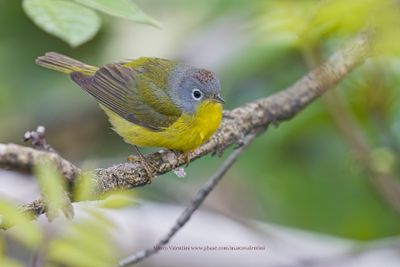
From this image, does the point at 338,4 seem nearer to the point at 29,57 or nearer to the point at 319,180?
the point at 319,180

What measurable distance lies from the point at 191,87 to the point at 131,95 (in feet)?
0.99

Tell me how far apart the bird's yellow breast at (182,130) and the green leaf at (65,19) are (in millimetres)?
1375

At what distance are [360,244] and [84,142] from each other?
2.33 m

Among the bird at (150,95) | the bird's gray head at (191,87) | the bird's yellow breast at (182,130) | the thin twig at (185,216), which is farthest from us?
the bird's gray head at (191,87)

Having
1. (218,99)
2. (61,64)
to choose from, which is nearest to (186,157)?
(218,99)

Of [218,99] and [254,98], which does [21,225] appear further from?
[254,98]

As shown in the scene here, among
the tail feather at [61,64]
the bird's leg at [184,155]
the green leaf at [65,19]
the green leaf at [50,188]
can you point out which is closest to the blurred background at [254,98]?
the bird's leg at [184,155]

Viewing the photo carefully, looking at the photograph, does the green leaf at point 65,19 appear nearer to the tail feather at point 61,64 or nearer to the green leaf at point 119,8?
the green leaf at point 119,8

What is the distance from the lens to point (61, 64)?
11.7ft

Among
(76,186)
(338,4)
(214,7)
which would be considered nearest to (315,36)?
(338,4)

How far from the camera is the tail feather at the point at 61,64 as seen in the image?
11.6 ft

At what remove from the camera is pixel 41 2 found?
1621 mm

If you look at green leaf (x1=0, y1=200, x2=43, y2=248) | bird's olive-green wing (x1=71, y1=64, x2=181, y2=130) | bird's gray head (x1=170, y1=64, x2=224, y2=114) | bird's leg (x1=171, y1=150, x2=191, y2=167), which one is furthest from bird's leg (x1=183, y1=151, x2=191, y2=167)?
green leaf (x1=0, y1=200, x2=43, y2=248)

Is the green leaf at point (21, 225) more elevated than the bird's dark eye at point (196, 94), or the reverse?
the green leaf at point (21, 225)
